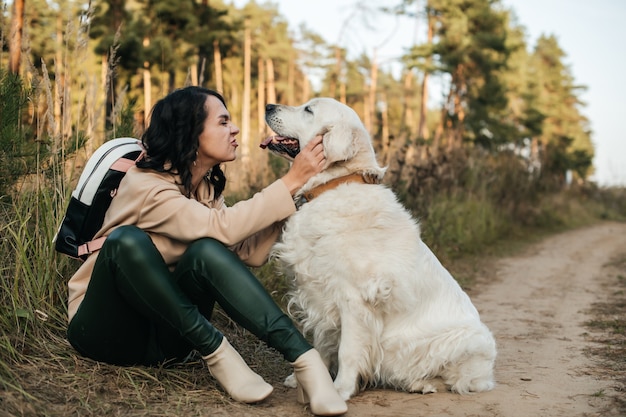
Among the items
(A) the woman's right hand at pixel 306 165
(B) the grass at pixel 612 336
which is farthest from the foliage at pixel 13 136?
(B) the grass at pixel 612 336

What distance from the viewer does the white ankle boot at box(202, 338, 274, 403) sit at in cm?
247

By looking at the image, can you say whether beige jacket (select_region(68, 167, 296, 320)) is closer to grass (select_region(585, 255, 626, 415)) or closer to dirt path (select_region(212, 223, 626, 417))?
dirt path (select_region(212, 223, 626, 417))

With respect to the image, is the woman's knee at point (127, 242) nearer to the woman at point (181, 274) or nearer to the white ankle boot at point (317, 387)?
the woman at point (181, 274)

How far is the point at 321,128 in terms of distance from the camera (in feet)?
9.95

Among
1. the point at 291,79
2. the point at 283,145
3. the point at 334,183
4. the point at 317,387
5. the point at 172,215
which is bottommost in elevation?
the point at 317,387

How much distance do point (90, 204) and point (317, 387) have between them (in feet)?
4.21

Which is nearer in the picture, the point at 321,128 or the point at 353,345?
the point at 353,345

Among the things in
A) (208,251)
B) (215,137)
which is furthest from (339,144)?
(208,251)

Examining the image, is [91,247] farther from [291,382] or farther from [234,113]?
[234,113]

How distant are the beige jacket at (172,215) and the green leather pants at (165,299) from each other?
0.09 metres

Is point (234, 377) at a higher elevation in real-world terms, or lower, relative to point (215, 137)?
lower

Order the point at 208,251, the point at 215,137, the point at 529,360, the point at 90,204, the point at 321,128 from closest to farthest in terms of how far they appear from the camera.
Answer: the point at 208,251, the point at 90,204, the point at 215,137, the point at 321,128, the point at 529,360

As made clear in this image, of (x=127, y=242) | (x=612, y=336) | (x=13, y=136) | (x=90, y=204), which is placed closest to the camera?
(x=127, y=242)

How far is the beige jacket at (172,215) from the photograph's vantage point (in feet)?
8.32
